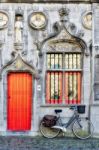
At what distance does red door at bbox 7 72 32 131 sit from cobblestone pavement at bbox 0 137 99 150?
762 millimetres

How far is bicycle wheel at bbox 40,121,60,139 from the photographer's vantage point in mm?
23766

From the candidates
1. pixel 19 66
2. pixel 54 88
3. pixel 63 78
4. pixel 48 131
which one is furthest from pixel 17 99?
pixel 63 78

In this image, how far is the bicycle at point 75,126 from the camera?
23750mm

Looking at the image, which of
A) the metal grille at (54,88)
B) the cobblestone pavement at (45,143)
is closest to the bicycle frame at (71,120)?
the cobblestone pavement at (45,143)

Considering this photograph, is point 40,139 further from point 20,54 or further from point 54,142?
point 20,54

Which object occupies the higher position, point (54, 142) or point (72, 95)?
point (72, 95)

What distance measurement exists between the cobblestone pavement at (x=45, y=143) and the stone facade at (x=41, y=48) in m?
0.88

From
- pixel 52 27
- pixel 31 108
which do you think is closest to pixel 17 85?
pixel 31 108

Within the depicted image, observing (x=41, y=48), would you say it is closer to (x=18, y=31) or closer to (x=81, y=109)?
(x=18, y=31)

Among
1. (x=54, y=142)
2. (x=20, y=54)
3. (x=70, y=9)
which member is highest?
(x=70, y=9)

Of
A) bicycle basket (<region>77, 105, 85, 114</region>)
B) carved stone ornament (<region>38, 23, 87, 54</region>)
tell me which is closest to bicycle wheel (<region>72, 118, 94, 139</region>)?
bicycle basket (<region>77, 105, 85, 114</region>)

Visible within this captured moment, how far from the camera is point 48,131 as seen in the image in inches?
940

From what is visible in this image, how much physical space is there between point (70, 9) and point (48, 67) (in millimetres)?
2208

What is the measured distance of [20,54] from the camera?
23.9m
